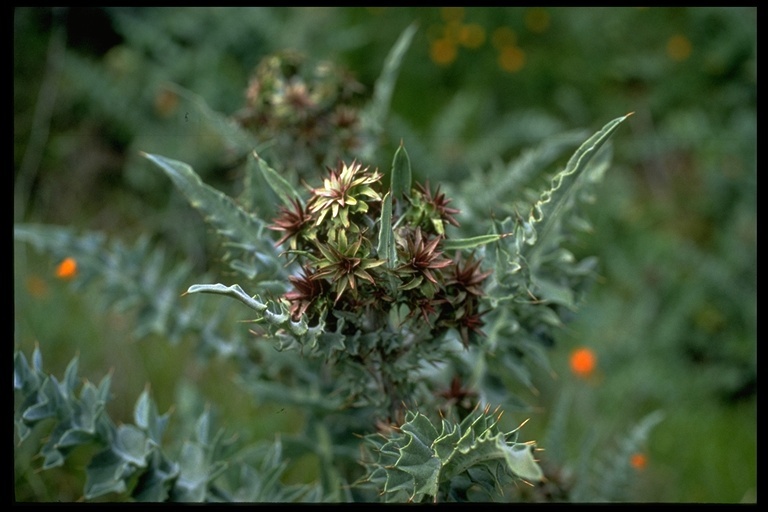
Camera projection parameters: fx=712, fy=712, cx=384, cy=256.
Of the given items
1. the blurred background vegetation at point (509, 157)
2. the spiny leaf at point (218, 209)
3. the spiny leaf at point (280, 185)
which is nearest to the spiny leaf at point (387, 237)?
the spiny leaf at point (280, 185)

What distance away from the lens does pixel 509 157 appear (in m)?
5.10

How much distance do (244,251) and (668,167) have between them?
13.4 ft

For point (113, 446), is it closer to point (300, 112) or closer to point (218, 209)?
point (218, 209)

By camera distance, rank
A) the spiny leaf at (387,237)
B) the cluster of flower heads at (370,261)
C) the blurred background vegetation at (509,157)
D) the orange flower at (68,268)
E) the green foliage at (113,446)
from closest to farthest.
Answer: the spiny leaf at (387,237) < the cluster of flower heads at (370,261) < the green foliage at (113,446) < the orange flower at (68,268) < the blurred background vegetation at (509,157)

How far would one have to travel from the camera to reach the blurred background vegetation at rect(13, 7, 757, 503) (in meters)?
3.55

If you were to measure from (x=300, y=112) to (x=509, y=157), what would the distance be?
2.85 metres

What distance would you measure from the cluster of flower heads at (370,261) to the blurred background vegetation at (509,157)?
3.73 feet

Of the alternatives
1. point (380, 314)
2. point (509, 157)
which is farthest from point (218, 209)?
point (509, 157)

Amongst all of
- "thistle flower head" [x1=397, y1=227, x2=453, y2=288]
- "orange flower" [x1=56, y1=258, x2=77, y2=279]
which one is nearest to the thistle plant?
"thistle flower head" [x1=397, y1=227, x2=453, y2=288]

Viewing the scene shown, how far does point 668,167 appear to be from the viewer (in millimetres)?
5203

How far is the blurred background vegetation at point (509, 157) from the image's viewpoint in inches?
140

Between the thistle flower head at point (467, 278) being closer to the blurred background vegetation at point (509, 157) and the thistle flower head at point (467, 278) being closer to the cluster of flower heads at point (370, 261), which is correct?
the cluster of flower heads at point (370, 261)

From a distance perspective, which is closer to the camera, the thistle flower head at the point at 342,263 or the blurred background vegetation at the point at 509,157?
the thistle flower head at the point at 342,263

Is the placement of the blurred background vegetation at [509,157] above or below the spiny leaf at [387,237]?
below
